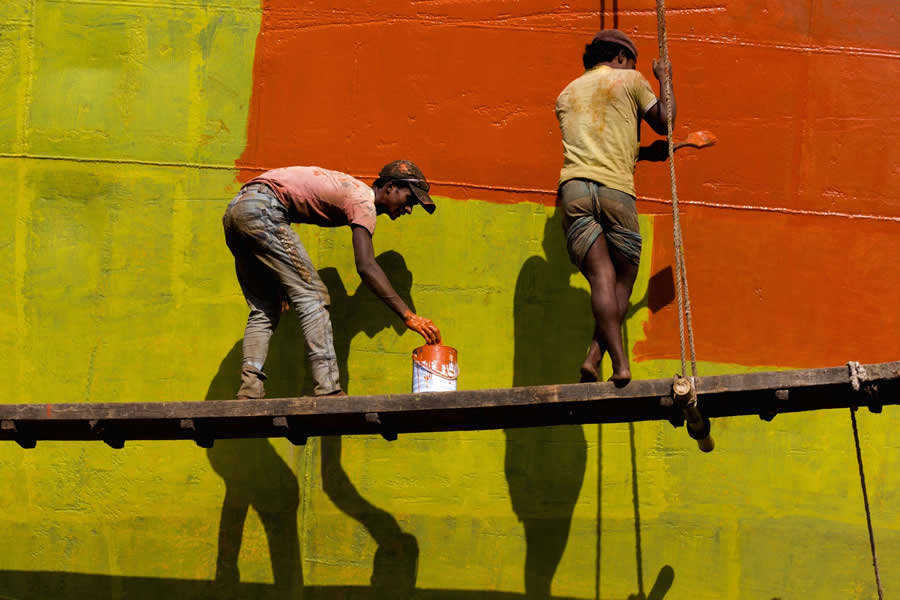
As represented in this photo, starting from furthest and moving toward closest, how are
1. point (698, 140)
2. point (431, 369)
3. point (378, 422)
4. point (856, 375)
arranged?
point (698, 140) < point (431, 369) < point (378, 422) < point (856, 375)

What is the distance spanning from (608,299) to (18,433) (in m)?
2.95

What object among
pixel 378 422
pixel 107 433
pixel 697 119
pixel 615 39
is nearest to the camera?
pixel 378 422

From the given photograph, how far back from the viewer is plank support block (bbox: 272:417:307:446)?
6.40 m

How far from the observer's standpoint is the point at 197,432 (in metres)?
6.52

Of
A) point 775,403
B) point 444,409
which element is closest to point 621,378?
point 775,403

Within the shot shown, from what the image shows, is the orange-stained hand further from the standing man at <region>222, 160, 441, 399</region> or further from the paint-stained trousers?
the paint-stained trousers

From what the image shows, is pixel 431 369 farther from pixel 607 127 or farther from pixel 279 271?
pixel 607 127

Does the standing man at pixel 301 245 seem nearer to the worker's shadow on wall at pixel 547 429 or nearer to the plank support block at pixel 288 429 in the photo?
the plank support block at pixel 288 429

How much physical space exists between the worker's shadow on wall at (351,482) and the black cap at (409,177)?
0.67 meters

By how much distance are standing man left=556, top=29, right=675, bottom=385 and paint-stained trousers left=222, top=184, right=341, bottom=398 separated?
129 cm

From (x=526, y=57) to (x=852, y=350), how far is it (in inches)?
97.3

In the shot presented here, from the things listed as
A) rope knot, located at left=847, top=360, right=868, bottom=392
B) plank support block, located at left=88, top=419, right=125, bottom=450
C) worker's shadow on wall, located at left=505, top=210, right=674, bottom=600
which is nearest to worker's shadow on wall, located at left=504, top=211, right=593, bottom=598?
worker's shadow on wall, located at left=505, top=210, right=674, bottom=600

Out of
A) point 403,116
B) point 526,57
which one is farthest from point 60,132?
point 526,57

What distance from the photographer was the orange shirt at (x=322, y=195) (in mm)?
6840
